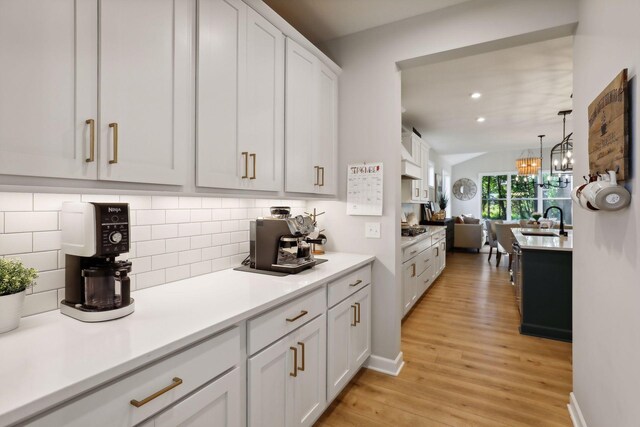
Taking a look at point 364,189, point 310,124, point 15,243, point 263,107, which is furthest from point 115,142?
point 364,189

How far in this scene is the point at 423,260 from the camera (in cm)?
424

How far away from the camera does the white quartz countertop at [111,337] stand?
2.39 feet

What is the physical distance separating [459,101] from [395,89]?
8.09ft

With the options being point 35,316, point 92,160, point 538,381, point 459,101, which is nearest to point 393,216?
point 538,381

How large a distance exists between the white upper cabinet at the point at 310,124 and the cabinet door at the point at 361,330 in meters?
0.81

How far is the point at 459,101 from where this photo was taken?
14.4 feet

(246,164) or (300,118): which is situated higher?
(300,118)

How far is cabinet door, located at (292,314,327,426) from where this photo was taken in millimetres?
1595

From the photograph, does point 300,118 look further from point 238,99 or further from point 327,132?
point 238,99

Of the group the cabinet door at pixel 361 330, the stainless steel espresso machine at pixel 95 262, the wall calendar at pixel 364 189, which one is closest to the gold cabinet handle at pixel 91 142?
the stainless steel espresso machine at pixel 95 262

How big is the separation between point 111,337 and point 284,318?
0.70 metres

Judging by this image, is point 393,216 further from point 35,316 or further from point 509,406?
point 35,316

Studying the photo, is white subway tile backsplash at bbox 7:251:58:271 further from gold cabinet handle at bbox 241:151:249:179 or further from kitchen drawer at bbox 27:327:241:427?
gold cabinet handle at bbox 241:151:249:179

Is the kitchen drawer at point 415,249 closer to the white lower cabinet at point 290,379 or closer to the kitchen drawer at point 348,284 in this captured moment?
the kitchen drawer at point 348,284
